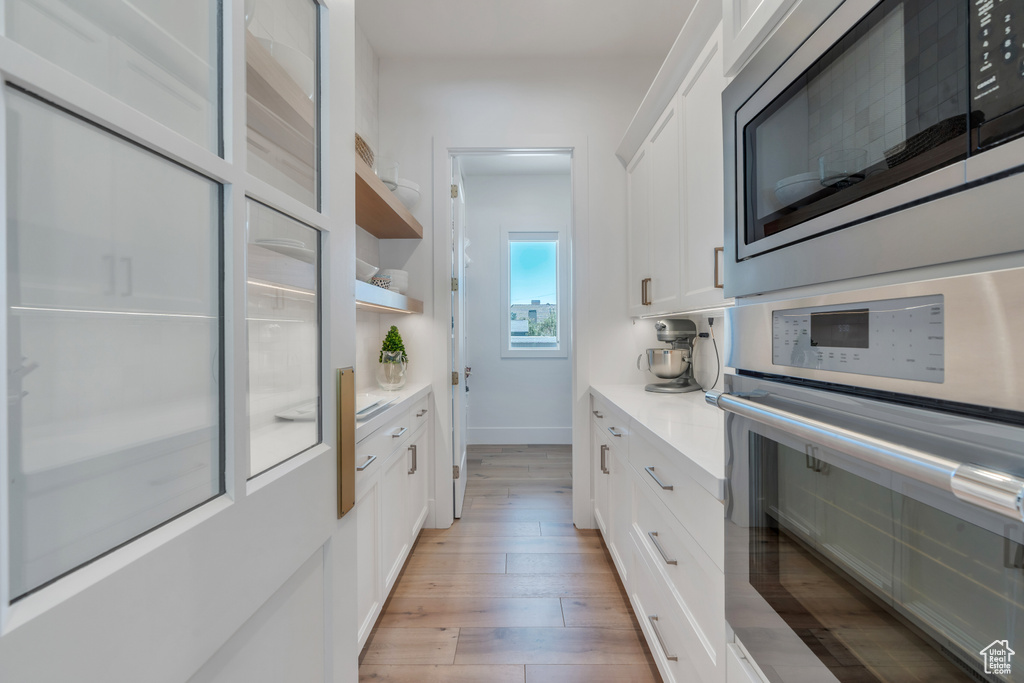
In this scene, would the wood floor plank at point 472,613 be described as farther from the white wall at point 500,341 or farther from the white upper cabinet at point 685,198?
the white wall at point 500,341

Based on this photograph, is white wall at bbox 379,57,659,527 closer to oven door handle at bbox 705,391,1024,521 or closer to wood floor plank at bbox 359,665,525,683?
wood floor plank at bbox 359,665,525,683

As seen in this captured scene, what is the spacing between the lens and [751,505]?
0.77m

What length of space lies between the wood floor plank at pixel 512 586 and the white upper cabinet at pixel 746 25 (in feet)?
6.43

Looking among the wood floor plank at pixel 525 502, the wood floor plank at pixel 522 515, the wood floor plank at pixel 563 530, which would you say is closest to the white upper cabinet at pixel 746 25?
the wood floor plank at pixel 563 530

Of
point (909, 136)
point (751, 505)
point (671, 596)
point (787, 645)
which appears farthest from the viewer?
point (671, 596)

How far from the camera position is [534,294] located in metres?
4.73

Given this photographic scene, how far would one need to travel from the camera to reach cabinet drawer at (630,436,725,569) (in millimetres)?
918

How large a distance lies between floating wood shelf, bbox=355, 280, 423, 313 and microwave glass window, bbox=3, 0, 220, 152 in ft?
3.21

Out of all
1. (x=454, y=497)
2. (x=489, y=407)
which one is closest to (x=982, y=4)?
(x=454, y=497)

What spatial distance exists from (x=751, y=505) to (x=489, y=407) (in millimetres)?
3910

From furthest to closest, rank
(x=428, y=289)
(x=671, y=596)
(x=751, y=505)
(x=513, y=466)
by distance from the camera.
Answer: (x=513, y=466) → (x=428, y=289) → (x=671, y=596) → (x=751, y=505)

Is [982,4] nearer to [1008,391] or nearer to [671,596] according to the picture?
[1008,391]

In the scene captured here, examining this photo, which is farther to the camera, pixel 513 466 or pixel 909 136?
pixel 513 466

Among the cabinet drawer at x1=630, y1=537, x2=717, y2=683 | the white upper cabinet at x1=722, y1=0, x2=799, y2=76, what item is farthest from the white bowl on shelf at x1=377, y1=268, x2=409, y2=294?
the white upper cabinet at x1=722, y1=0, x2=799, y2=76
